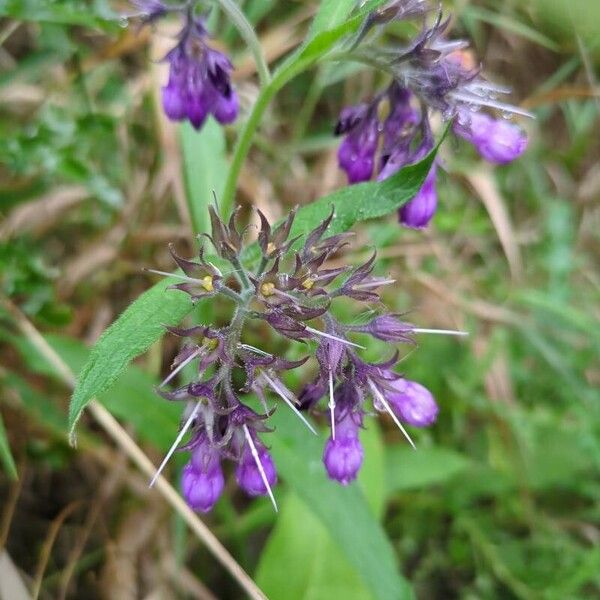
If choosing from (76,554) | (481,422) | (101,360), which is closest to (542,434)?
(481,422)

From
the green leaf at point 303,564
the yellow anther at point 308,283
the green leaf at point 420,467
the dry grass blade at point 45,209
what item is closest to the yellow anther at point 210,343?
the yellow anther at point 308,283

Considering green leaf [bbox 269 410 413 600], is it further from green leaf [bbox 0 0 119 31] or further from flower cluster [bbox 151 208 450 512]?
green leaf [bbox 0 0 119 31]

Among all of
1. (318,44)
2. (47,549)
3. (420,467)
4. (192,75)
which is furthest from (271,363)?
(420,467)

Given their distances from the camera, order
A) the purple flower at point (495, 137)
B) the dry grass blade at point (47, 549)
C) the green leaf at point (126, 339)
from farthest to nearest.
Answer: the dry grass blade at point (47, 549), the purple flower at point (495, 137), the green leaf at point (126, 339)

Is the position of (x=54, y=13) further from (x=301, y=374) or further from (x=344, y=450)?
(x=344, y=450)

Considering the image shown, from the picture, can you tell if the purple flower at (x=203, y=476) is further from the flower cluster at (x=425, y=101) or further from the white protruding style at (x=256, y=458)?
the flower cluster at (x=425, y=101)

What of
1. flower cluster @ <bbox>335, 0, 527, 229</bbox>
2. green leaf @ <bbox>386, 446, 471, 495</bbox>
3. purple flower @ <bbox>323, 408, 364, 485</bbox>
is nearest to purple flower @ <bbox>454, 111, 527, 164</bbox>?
flower cluster @ <bbox>335, 0, 527, 229</bbox>

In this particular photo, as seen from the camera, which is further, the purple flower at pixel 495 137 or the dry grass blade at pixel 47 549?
the dry grass blade at pixel 47 549

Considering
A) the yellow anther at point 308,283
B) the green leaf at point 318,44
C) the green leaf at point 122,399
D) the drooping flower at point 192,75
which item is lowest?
the green leaf at point 122,399
